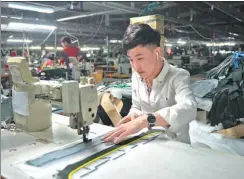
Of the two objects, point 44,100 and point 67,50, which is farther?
point 67,50

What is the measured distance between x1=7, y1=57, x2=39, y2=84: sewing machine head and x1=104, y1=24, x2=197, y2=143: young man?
571 mm

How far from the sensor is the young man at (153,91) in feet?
3.85

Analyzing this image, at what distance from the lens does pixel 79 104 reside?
122cm

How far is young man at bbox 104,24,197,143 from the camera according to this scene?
1174 mm

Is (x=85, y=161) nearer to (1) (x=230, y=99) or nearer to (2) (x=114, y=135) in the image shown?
(2) (x=114, y=135)

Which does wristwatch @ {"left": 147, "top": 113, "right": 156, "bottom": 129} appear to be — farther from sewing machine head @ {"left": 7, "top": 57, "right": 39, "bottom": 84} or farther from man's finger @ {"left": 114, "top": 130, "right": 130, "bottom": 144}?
sewing machine head @ {"left": 7, "top": 57, "right": 39, "bottom": 84}

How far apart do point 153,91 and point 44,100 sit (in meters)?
0.64

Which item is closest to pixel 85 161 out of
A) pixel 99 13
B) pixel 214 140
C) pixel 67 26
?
pixel 214 140

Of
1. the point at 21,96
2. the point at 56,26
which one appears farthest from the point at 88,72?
the point at 21,96

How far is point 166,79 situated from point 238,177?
2.22ft

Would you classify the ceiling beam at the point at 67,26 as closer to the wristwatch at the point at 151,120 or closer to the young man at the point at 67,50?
the young man at the point at 67,50

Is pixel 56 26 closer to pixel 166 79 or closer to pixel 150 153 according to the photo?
pixel 166 79

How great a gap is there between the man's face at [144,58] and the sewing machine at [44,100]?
26 cm

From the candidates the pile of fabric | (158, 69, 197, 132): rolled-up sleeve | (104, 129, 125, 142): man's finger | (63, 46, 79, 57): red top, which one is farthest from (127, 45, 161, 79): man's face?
(63, 46, 79, 57): red top
